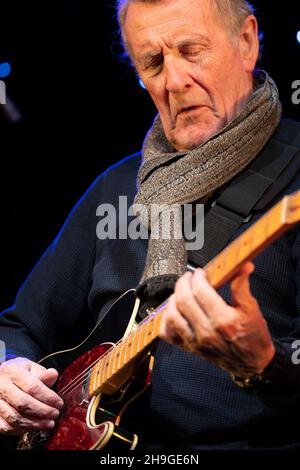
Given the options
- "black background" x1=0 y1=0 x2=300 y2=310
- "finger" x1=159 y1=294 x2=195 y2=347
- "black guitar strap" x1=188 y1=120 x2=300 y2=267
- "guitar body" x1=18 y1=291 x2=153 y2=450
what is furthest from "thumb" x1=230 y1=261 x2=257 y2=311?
"black background" x1=0 y1=0 x2=300 y2=310

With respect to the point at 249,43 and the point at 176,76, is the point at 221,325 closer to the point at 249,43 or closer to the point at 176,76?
the point at 176,76

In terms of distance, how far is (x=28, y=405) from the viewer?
6.19 ft

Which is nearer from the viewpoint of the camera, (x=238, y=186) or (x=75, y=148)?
(x=238, y=186)

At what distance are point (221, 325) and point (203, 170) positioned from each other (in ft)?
2.30

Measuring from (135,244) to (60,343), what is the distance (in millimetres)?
522

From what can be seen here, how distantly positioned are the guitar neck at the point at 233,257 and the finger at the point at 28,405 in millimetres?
248

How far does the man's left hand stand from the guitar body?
0.91 ft

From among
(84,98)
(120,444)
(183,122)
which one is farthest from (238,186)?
(84,98)

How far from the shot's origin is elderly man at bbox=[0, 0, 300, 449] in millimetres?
1458

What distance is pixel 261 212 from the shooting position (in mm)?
1892

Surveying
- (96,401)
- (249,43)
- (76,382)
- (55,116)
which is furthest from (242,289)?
(55,116)
